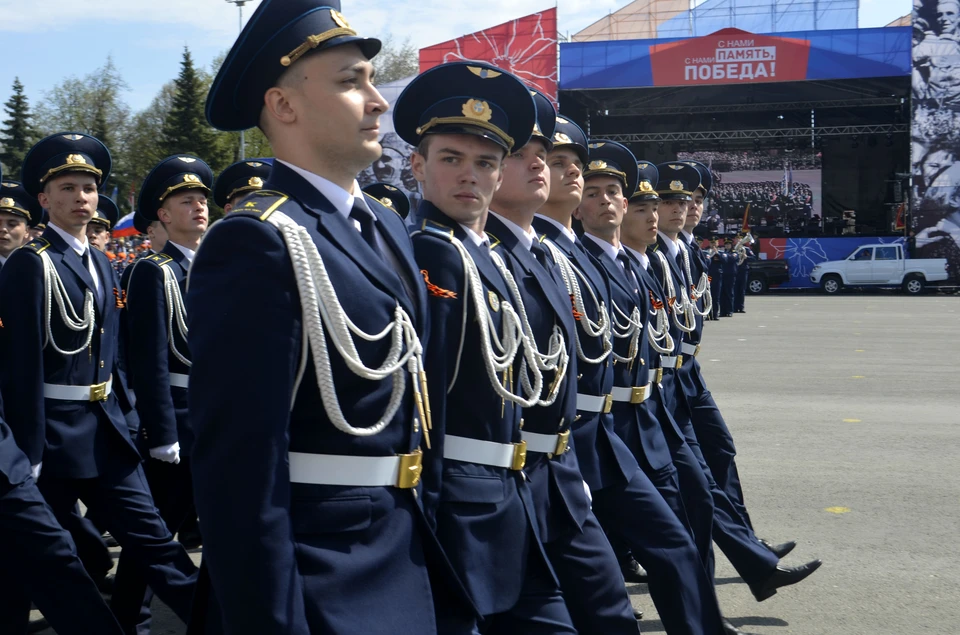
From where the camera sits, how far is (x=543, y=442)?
3061 mm

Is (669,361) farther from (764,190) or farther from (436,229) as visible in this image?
(764,190)

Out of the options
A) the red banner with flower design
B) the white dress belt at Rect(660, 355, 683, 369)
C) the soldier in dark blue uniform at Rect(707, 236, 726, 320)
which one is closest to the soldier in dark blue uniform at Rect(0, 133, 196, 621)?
the white dress belt at Rect(660, 355, 683, 369)

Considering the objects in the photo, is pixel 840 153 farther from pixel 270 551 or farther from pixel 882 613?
pixel 270 551

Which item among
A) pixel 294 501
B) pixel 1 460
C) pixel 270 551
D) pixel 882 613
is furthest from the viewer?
pixel 882 613

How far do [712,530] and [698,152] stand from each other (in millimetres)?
30538

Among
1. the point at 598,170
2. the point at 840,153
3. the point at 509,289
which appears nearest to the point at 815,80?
the point at 840,153

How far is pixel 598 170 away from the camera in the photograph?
473cm

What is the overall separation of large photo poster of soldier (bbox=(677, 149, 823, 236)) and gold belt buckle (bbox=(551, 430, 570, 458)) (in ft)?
103

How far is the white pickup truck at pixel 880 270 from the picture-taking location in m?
29.1

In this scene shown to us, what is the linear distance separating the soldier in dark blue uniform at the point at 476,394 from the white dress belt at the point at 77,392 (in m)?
2.16

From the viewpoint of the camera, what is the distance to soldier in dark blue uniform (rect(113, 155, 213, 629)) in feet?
15.3

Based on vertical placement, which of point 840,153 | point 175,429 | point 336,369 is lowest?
point 175,429

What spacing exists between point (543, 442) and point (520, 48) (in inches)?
1144

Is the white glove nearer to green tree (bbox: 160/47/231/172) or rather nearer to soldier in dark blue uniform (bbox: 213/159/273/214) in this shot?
soldier in dark blue uniform (bbox: 213/159/273/214)
